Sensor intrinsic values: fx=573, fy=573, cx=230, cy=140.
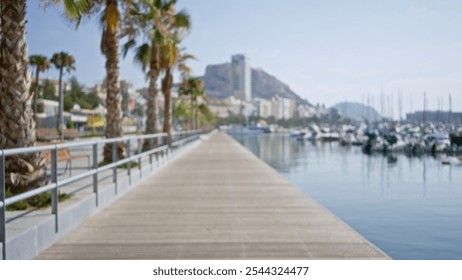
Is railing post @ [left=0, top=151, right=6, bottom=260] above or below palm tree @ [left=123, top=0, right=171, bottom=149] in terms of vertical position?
below

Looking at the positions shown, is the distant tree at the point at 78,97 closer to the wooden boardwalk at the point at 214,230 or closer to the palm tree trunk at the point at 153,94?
the palm tree trunk at the point at 153,94

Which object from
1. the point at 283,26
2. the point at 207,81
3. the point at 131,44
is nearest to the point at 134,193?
the point at 283,26

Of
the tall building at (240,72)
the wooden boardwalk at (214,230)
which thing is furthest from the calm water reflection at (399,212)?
the tall building at (240,72)

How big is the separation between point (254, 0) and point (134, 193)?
5223 millimetres

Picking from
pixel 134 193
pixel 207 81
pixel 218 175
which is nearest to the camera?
pixel 134 193

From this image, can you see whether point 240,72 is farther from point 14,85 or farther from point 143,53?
point 14,85

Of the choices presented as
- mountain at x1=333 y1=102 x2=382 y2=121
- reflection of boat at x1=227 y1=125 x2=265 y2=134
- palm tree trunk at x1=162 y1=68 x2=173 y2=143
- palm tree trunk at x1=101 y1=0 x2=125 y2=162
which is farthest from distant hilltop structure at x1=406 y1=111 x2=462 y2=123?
reflection of boat at x1=227 y1=125 x2=265 y2=134

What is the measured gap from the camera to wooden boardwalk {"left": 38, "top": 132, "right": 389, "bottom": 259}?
19.0 ft

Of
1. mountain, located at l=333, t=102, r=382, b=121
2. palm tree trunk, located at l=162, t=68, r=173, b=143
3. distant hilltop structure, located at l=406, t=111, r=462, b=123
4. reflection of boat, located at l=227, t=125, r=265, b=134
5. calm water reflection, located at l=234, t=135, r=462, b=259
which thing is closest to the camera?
calm water reflection, located at l=234, t=135, r=462, b=259

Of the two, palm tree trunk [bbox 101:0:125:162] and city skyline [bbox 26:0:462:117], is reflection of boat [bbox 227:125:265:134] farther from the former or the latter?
city skyline [bbox 26:0:462:117]

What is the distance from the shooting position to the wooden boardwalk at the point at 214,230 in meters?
5.80

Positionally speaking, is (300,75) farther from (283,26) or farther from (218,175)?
(218,175)

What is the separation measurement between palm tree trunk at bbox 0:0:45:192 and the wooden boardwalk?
132cm
